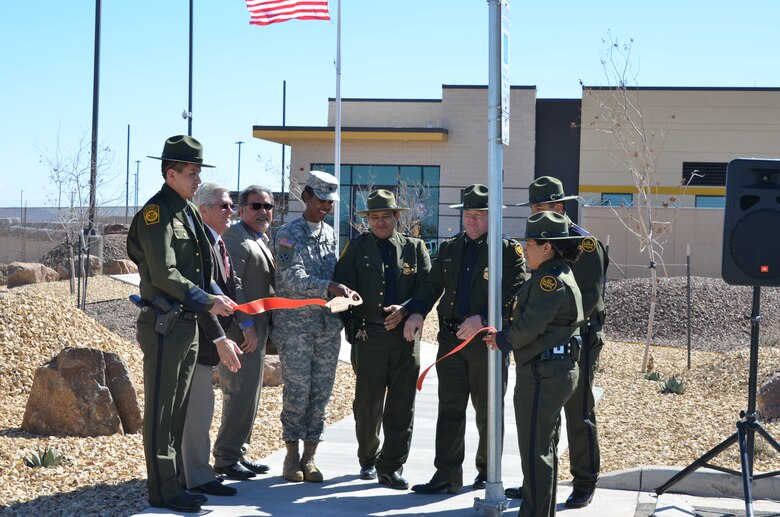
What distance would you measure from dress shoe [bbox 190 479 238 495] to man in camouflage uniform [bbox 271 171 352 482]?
57 cm

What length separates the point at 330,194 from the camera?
21.4 feet

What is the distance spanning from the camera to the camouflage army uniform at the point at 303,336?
6.46 m

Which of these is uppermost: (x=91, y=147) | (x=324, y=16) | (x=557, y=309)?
(x=324, y=16)

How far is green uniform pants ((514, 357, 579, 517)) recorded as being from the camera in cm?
514

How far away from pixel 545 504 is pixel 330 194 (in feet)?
8.54

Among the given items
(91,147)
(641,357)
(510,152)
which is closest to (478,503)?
(641,357)

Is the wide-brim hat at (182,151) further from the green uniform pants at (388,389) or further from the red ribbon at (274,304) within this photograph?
the green uniform pants at (388,389)

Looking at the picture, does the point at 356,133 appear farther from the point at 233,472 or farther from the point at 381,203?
the point at 233,472

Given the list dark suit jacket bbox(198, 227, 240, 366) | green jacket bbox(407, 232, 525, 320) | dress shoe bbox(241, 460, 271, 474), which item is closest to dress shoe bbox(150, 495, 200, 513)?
dark suit jacket bbox(198, 227, 240, 366)

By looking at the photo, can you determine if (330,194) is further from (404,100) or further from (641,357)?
(404,100)

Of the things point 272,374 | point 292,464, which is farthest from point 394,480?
point 272,374

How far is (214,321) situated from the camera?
5.74 meters

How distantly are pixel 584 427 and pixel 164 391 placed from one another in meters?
2.72

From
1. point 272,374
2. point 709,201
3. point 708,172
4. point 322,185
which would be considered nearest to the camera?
point 322,185
